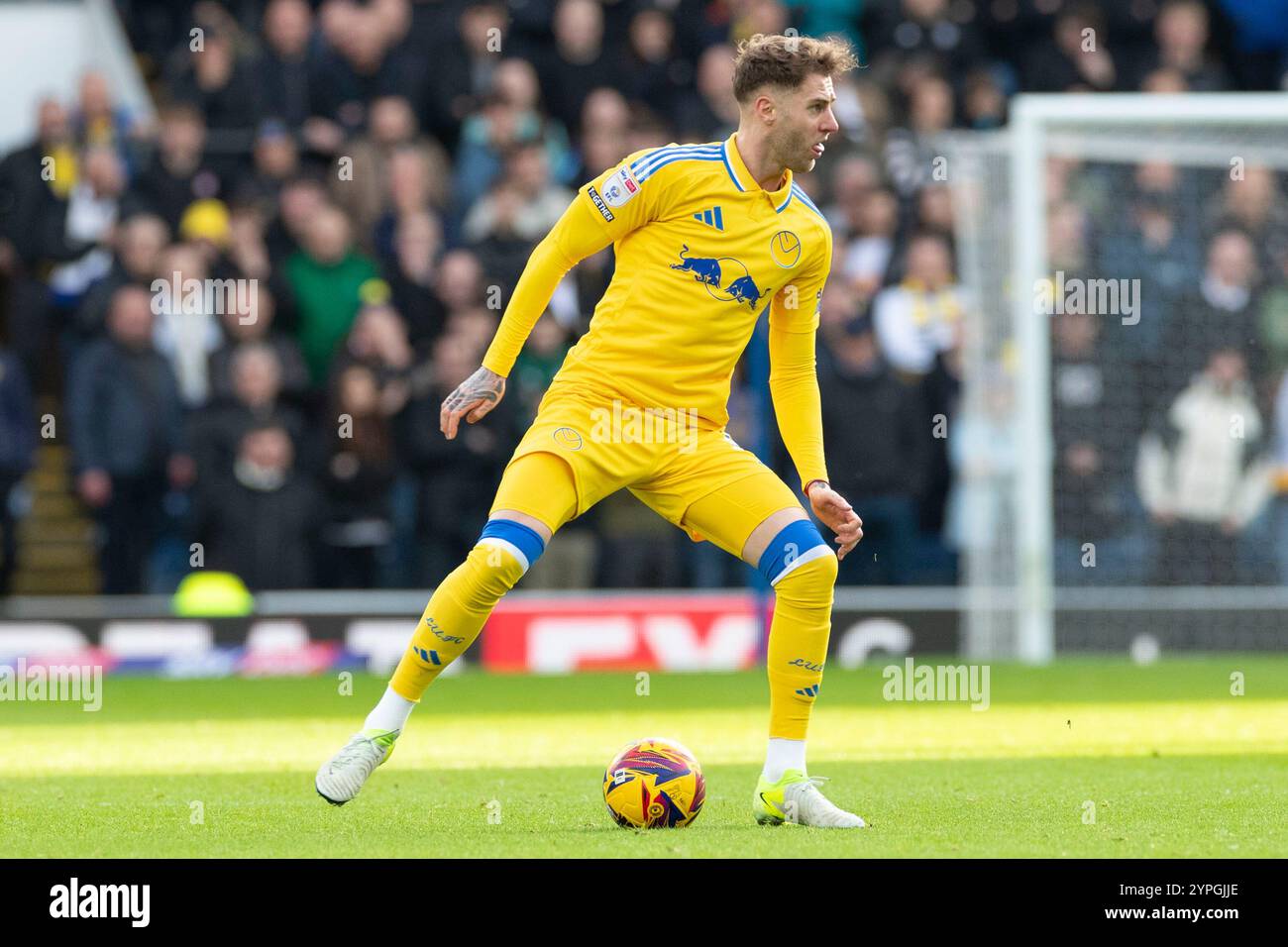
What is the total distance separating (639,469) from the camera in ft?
24.2

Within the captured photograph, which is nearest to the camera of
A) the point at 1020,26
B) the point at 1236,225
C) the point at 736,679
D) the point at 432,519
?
the point at 736,679

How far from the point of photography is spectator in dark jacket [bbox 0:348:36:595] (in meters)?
14.9

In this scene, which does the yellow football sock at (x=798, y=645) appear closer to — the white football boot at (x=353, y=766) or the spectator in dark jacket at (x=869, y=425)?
the white football boot at (x=353, y=766)

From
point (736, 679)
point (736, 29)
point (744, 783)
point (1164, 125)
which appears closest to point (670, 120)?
point (736, 29)

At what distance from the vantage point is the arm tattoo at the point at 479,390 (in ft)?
23.2

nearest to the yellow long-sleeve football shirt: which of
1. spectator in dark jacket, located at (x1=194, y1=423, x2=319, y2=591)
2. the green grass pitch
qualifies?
the green grass pitch

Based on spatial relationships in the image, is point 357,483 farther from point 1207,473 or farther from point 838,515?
point 838,515

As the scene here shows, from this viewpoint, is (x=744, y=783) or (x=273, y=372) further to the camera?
Result: (x=273, y=372)

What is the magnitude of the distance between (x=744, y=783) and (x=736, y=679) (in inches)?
216

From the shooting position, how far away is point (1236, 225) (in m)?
16.0

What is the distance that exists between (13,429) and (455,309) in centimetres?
316

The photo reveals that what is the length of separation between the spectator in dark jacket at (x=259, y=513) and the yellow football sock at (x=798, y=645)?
791cm
